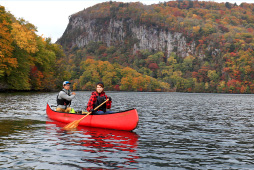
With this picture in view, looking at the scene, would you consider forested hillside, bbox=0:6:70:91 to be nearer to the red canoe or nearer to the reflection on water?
the red canoe

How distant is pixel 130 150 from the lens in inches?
452

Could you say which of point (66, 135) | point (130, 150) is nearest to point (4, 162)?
point (130, 150)

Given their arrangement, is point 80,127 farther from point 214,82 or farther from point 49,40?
point 214,82

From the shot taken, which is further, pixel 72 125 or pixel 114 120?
pixel 72 125

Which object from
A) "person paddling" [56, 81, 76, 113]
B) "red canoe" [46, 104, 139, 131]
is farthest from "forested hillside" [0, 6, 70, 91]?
"red canoe" [46, 104, 139, 131]

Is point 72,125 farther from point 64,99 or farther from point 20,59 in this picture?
point 20,59

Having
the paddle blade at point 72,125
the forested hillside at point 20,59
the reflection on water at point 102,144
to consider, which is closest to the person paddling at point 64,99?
the paddle blade at point 72,125

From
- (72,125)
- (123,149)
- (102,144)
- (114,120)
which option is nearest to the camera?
(123,149)

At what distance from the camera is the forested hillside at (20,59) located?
5302 centimetres

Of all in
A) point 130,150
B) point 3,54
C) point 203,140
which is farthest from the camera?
point 3,54

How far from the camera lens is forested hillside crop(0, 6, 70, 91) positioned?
5302 cm

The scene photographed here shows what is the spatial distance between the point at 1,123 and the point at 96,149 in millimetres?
9019

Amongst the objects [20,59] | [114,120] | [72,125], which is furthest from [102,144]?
[20,59]

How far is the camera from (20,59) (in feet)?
196
